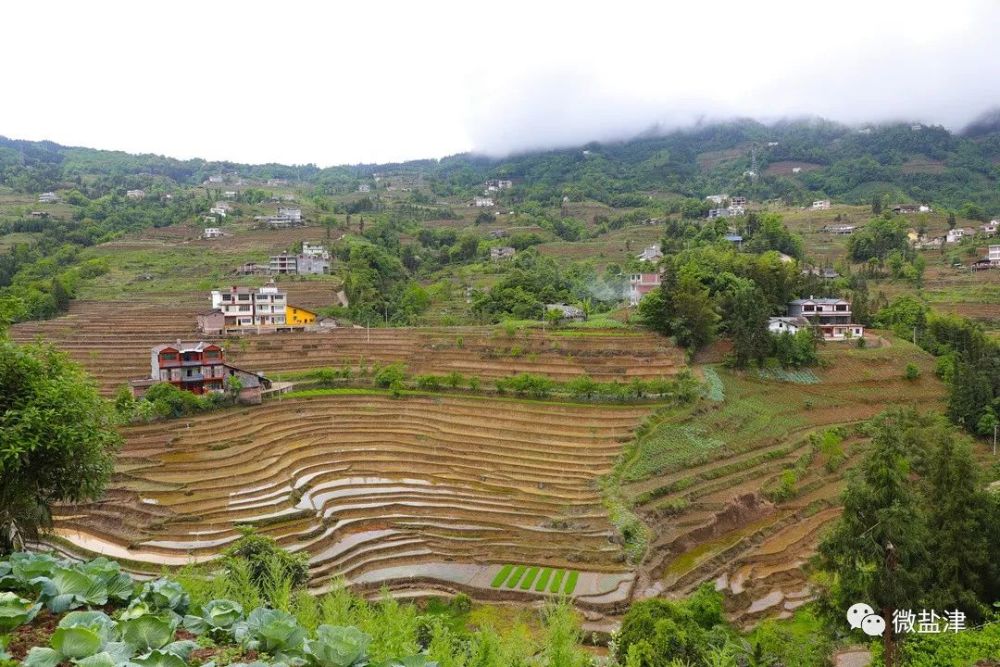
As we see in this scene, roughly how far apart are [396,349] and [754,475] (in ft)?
60.4

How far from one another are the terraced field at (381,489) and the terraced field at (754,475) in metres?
1.74

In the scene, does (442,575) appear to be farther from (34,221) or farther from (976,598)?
(34,221)

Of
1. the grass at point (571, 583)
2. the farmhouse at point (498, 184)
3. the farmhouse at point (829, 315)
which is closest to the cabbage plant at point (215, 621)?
the grass at point (571, 583)

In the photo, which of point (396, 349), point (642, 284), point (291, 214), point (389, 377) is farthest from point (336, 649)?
point (291, 214)

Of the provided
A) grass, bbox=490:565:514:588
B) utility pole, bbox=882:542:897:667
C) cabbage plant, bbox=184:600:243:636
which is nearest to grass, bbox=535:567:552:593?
grass, bbox=490:565:514:588

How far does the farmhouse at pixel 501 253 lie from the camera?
204 ft

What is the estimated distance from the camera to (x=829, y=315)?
3738cm

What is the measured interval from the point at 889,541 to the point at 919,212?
230 ft

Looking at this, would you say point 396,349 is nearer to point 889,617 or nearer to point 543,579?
point 543,579

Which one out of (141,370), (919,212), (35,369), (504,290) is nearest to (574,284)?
(504,290)

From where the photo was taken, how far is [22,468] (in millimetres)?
6480

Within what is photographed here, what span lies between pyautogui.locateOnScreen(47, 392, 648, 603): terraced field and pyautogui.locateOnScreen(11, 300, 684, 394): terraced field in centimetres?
339

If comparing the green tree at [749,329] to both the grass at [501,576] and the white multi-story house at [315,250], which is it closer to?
the grass at [501,576]

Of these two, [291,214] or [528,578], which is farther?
[291,214]
